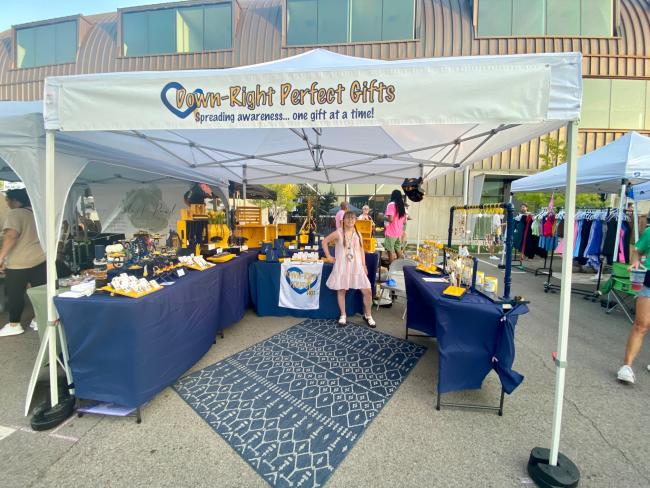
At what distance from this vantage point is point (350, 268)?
13.1 feet

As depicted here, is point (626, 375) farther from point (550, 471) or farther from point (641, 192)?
point (641, 192)

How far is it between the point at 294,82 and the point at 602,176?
223 inches

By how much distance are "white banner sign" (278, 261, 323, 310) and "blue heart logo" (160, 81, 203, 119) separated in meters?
2.63

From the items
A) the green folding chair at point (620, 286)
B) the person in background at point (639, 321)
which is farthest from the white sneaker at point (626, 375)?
the green folding chair at point (620, 286)

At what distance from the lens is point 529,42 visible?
12.2 meters

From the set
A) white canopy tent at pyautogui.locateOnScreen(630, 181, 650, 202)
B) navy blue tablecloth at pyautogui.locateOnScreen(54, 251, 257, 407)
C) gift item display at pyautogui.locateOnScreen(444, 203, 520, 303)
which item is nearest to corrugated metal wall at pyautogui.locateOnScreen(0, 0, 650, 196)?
white canopy tent at pyautogui.locateOnScreen(630, 181, 650, 202)

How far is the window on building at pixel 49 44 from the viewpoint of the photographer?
15102mm

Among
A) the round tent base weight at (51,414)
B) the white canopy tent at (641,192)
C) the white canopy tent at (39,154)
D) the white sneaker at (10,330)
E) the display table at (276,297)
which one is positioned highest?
the white canopy tent at (641,192)

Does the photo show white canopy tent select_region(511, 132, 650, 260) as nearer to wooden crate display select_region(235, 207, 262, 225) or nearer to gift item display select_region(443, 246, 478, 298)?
gift item display select_region(443, 246, 478, 298)

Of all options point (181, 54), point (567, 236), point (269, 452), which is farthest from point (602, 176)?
point (181, 54)

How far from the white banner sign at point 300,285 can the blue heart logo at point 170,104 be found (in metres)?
2.63

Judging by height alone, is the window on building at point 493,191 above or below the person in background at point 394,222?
above

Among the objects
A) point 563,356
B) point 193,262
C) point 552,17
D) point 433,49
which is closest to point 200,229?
point 193,262

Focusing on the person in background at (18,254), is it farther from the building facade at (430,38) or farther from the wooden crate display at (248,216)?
the building facade at (430,38)
